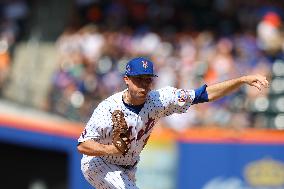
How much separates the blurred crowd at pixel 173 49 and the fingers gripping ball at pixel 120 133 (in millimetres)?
5704

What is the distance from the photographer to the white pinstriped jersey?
6.64 m

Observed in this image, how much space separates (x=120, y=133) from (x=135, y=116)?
37 cm

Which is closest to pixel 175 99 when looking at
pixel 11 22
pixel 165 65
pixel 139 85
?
pixel 139 85

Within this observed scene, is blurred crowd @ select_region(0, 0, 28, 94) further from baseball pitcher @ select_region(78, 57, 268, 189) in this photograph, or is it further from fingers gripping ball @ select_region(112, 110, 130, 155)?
A: fingers gripping ball @ select_region(112, 110, 130, 155)

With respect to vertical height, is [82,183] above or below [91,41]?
below

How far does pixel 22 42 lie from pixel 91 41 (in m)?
2.00

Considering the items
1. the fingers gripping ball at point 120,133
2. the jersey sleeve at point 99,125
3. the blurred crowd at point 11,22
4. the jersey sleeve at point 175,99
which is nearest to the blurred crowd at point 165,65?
the blurred crowd at point 11,22

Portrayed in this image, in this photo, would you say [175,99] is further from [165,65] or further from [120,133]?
[165,65]

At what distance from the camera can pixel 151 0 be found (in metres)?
15.0

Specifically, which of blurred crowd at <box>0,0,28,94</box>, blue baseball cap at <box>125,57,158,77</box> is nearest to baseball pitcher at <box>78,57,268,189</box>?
blue baseball cap at <box>125,57,158,77</box>

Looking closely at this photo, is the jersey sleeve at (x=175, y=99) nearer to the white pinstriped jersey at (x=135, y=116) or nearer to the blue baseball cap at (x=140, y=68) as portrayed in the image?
the white pinstriped jersey at (x=135, y=116)

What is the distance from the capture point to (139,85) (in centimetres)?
647

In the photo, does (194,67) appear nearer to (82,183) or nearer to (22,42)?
(82,183)

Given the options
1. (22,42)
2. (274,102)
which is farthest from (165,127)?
(22,42)
